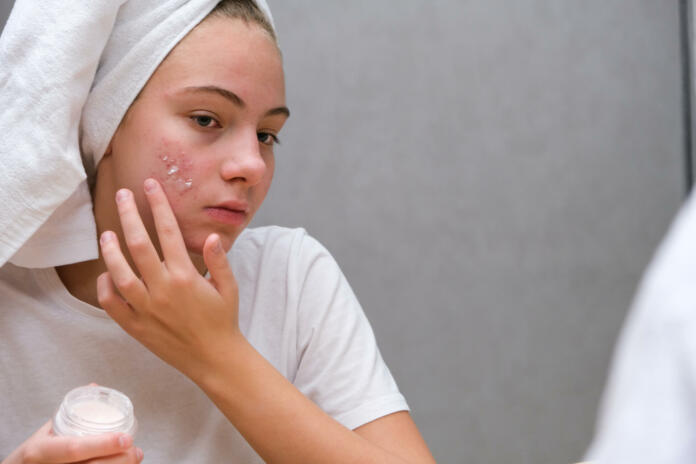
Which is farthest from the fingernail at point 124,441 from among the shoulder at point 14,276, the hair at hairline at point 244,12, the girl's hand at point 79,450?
the hair at hairline at point 244,12

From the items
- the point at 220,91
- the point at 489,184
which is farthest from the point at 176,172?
the point at 489,184

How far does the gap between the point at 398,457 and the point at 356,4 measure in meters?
1.08

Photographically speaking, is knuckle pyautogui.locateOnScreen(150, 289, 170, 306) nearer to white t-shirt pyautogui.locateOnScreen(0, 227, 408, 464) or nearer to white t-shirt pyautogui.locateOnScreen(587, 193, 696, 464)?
white t-shirt pyautogui.locateOnScreen(0, 227, 408, 464)

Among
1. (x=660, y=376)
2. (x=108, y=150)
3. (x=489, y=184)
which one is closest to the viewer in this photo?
(x=660, y=376)

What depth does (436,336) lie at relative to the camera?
1.65 meters

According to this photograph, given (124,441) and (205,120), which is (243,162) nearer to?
(205,120)

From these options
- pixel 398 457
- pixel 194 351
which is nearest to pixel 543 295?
pixel 398 457

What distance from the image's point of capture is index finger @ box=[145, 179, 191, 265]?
2.42 feet

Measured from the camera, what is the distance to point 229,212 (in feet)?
2.62

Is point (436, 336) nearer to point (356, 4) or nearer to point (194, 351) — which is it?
point (356, 4)

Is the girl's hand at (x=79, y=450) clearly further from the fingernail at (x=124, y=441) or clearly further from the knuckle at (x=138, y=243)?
the knuckle at (x=138, y=243)

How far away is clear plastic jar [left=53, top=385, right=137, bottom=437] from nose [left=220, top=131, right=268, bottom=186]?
0.89ft

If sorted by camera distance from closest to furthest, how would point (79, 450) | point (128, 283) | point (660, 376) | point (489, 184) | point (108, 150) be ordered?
1. point (660, 376)
2. point (79, 450)
3. point (128, 283)
4. point (108, 150)
5. point (489, 184)

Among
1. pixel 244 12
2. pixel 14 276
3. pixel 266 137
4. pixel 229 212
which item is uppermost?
pixel 244 12
